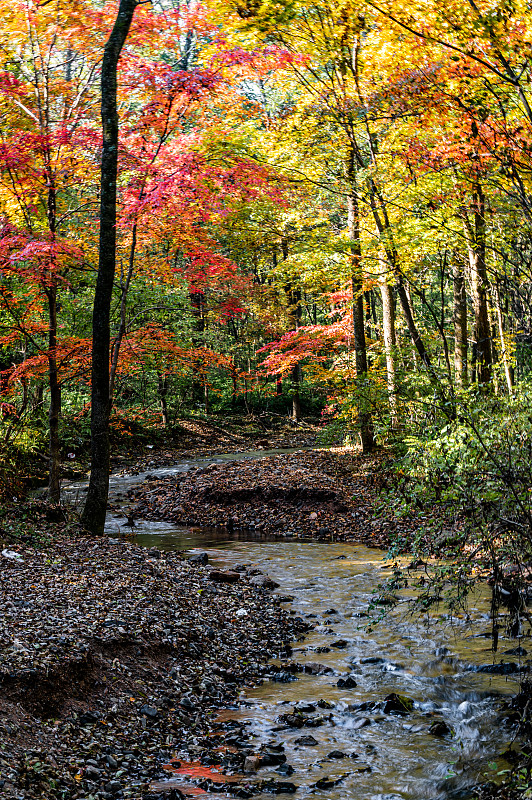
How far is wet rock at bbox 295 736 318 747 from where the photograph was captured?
4.59 metres

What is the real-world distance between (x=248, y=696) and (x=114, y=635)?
1340mm

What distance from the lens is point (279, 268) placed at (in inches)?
598

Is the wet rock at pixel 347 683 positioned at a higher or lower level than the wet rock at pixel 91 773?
lower

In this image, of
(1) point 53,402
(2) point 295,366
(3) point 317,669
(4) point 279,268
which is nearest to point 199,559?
(1) point 53,402

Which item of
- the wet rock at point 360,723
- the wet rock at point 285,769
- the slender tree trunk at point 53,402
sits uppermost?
the slender tree trunk at point 53,402

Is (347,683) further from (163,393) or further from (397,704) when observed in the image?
(163,393)

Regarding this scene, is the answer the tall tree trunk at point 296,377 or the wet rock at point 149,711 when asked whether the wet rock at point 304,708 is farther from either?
the tall tree trunk at point 296,377

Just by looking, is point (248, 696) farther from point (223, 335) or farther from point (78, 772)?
point (223, 335)

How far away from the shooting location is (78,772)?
3.79 m

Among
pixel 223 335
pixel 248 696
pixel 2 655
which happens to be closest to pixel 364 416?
pixel 248 696

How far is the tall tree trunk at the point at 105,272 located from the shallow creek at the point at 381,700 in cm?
319

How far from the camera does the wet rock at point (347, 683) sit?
559 centimetres

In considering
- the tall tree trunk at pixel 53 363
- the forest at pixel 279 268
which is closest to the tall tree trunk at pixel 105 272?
the forest at pixel 279 268

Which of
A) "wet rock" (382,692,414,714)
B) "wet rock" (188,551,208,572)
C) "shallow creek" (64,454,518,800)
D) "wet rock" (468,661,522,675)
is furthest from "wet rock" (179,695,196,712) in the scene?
"wet rock" (188,551,208,572)
